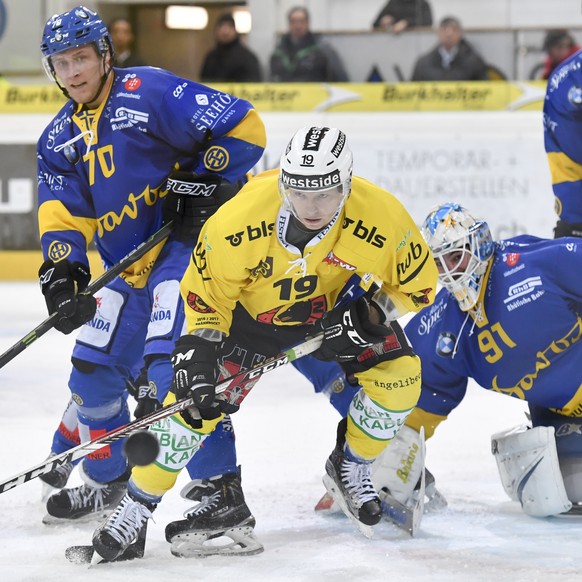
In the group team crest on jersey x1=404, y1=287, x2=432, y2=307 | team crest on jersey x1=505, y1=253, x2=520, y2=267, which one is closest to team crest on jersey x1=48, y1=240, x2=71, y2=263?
team crest on jersey x1=404, y1=287, x2=432, y2=307

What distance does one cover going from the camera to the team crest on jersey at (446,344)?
3.56 metres

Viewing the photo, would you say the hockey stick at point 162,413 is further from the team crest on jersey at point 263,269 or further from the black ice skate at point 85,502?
the black ice skate at point 85,502

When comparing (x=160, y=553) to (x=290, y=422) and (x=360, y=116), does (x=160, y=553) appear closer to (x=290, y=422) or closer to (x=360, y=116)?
(x=290, y=422)

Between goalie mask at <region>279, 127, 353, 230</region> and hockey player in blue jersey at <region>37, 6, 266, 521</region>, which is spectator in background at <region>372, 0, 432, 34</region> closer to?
hockey player in blue jersey at <region>37, 6, 266, 521</region>

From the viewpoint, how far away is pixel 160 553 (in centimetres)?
305

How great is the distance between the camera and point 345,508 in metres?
3.22

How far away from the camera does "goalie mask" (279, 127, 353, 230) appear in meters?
2.81

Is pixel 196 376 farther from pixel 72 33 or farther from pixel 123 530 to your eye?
pixel 72 33

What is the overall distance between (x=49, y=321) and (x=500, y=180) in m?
5.31

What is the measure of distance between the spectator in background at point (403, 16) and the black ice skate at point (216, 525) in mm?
5907

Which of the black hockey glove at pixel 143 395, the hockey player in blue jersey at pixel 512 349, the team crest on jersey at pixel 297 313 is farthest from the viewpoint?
the black hockey glove at pixel 143 395

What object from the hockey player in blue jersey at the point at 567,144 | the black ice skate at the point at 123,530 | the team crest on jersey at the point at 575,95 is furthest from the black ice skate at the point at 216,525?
the team crest on jersey at the point at 575,95

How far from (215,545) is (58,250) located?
956mm

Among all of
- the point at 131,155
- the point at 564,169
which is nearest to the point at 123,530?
the point at 131,155
